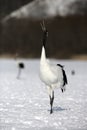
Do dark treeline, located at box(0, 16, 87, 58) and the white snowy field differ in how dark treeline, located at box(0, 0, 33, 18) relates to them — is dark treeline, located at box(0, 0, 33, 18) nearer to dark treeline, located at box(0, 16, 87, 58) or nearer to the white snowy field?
dark treeline, located at box(0, 16, 87, 58)

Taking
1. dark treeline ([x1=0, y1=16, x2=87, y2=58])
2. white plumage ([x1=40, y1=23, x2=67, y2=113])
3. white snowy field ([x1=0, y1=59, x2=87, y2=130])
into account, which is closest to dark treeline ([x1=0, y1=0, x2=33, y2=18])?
dark treeline ([x1=0, y1=16, x2=87, y2=58])

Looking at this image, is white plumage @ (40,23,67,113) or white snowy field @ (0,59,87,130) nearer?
white snowy field @ (0,59,87,130)

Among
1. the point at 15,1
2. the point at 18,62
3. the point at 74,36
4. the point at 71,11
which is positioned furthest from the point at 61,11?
the point at 18,62

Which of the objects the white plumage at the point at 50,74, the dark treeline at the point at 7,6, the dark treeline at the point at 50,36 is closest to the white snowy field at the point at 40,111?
the white plumage at the point at 50,74

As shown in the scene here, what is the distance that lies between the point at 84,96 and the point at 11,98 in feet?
7.11

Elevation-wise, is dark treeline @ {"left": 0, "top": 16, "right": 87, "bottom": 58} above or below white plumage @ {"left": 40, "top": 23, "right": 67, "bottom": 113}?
above

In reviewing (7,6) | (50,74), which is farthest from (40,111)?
(7,6)

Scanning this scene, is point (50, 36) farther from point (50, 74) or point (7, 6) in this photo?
point (50, 74)

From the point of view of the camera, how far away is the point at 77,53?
79750 millimetres

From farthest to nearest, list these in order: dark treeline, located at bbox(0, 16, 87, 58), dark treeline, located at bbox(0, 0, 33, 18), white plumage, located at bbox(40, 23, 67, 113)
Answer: dark treeline, located at bbox(0, 16, 87, 58) → dark treeline, located at bbox(0, 0, 33, 18) → white plumage, located at bbox(40, 23, 67, 113)

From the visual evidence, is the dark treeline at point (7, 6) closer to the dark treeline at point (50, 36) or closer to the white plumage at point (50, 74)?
the dark treeline at point (50, 36)

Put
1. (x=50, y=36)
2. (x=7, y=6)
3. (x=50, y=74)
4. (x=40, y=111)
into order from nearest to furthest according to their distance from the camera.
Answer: (x=50, y=74) < (x=40, y=111) < (x=7, y=6) < (x=50, y=36)

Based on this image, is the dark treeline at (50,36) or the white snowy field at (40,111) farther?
the dark treeline at (50,36)

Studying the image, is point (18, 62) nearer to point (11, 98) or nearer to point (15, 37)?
point (11, 98)
